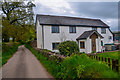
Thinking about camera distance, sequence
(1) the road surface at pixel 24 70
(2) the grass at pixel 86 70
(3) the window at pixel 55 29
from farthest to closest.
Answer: (3) the window at pixel 55 29, (1) the road surface at pixel 24 70, (2) the grass at pixel 86 70

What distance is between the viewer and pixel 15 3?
848 inches

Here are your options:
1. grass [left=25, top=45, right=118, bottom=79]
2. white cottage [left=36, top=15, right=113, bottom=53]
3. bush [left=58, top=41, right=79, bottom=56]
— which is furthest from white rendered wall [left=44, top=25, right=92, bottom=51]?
grass [left=25, top=45, right=118, bottom=79]

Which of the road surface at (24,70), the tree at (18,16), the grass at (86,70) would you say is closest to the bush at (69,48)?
the road surface at (24,70)

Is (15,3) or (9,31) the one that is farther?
(15,3)

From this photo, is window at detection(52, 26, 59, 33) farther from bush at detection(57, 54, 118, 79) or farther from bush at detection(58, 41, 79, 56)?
bush at detection(57, 54, 118, 79)

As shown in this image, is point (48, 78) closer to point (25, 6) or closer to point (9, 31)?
point (9, 31)

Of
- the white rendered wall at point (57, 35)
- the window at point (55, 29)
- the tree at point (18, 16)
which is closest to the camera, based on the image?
the white rendered wall at point (57, 35)

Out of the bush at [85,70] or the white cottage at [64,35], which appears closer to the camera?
the bush at [85,70]

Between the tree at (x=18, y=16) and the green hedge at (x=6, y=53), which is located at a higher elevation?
the tree at (x=18, y=16)

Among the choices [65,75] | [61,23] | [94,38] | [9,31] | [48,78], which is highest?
[61,23]

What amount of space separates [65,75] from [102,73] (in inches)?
73.1

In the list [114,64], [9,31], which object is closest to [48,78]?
[114,64]

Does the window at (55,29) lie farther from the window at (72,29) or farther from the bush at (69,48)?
the bush at (69,48)

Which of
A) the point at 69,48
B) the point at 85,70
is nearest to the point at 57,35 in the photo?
the point at 69,48
